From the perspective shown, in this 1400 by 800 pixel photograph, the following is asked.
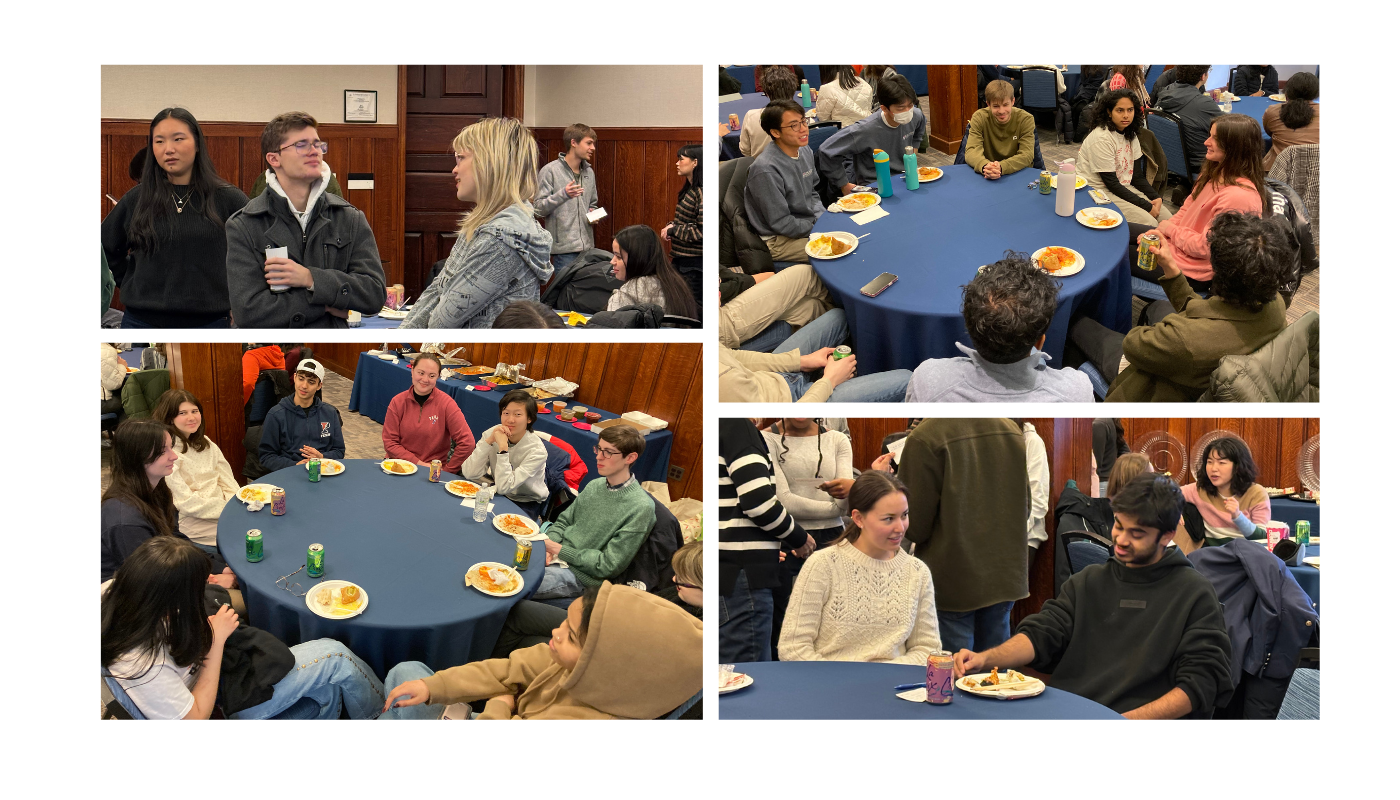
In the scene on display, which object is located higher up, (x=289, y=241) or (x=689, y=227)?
(x=689, y=227)

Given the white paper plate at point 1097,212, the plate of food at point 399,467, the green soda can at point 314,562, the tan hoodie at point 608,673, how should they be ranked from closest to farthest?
the tan hoodie at point 608,673
the green soda can at point 314,562
the plate of food at point 399,467
the white paper plate at point 1097,212

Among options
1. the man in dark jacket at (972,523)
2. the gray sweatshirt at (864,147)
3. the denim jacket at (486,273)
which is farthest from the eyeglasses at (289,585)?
the gray sweatshirt at (864,147)

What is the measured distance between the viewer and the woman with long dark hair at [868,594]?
2.79 metres

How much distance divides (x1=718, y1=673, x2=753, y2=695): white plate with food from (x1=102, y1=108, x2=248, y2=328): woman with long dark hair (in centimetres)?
179

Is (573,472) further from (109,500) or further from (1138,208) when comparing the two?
(1138,208)

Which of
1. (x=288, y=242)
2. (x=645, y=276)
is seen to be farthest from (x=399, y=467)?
(x=645, y=276)

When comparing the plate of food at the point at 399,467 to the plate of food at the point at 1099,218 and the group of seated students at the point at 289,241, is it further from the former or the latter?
the plate of food at the point at 1099,218

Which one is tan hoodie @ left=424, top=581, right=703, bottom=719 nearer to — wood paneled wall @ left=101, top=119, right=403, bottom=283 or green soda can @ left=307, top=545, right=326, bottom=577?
green soda can @ left=307, top=545, right=326, bottom=577

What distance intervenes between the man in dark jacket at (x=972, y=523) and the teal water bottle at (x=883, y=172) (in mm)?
1428

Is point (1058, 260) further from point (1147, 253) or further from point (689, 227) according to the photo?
point (689, 227)

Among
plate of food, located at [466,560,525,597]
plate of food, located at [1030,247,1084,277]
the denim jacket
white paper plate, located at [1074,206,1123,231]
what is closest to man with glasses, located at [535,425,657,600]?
plate of food, located at [466,560,525,597]

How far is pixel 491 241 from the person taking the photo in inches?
105

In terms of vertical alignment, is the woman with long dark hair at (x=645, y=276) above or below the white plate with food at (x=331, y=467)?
above

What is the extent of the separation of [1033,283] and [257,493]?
252 centimetres
